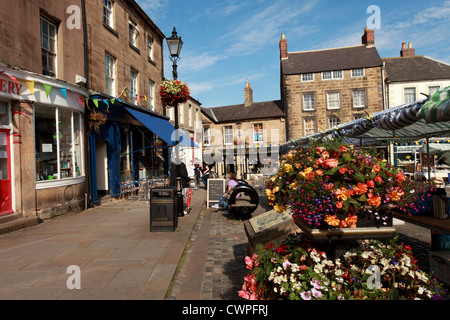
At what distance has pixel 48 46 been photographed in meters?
8.88

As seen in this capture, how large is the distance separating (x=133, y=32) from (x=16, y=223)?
11379mm

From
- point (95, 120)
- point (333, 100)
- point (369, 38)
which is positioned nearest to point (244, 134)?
point (333, 100)

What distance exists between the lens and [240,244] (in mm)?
5895

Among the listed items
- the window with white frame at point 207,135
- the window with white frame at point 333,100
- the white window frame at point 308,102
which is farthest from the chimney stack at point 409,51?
the window with white frame at point 207,135

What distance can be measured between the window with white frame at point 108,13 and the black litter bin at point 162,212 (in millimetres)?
9042

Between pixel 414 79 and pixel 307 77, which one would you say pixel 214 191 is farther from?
pixel 414 79

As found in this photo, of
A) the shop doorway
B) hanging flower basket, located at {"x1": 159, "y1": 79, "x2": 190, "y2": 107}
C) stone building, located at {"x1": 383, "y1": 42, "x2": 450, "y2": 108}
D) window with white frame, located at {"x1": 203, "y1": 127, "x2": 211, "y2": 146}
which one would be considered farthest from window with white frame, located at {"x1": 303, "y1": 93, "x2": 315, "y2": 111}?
the shop doorway

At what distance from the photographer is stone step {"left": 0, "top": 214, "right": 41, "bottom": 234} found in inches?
259

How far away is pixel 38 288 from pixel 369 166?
13.8 feet

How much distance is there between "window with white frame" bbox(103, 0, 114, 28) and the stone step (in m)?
8.55

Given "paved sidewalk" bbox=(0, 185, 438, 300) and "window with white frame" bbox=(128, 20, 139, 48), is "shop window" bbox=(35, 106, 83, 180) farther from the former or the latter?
"window with white frame" bbox=(128, 20, 139, 48)

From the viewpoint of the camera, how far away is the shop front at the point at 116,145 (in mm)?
10547

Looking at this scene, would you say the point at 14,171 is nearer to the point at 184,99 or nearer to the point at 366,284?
the point at 184,99
